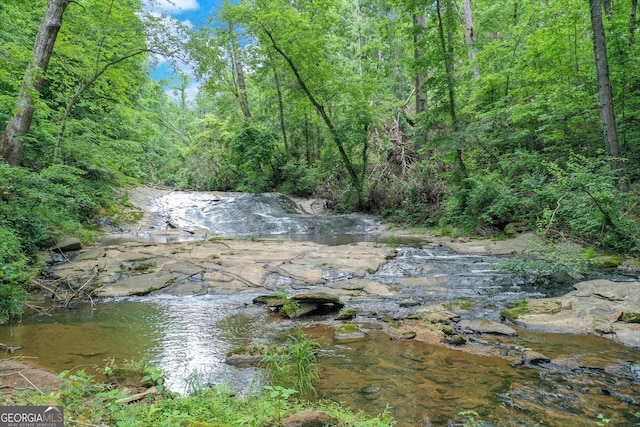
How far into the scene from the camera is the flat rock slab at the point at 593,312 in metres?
4.11

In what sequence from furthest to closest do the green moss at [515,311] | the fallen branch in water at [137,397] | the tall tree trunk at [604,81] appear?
the tall tree trunk at [604,81] → the green moss at [515,311] → the fallen branch in water at [137,397]

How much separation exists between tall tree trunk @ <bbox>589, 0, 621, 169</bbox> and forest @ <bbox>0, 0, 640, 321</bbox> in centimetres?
3

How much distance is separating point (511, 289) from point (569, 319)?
1479 millimetres

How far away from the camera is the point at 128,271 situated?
7.04 metres

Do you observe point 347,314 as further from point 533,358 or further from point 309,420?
point 309,420

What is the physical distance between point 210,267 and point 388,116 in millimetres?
12769

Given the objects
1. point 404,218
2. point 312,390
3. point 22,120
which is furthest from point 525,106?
point 22,120

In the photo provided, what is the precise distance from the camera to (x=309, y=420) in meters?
2.21

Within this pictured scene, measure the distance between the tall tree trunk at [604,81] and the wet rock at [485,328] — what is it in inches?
221

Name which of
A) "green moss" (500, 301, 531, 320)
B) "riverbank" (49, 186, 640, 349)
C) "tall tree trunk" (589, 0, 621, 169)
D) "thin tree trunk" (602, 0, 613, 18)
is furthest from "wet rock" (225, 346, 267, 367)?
"thin tree trunk" (602, 0, 613, 18)

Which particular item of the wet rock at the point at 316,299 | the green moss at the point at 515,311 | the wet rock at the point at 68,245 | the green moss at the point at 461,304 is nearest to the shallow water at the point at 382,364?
the wet rock at the point at 316,299

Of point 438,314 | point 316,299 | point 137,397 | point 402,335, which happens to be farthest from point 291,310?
point 137,397

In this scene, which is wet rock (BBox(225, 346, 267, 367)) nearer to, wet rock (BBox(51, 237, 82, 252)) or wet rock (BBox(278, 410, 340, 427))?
wet rock (BBox(278, 410, 340, 427))

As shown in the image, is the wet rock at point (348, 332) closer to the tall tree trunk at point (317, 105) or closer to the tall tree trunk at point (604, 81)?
the tall tree trunk at point (604, 81)
